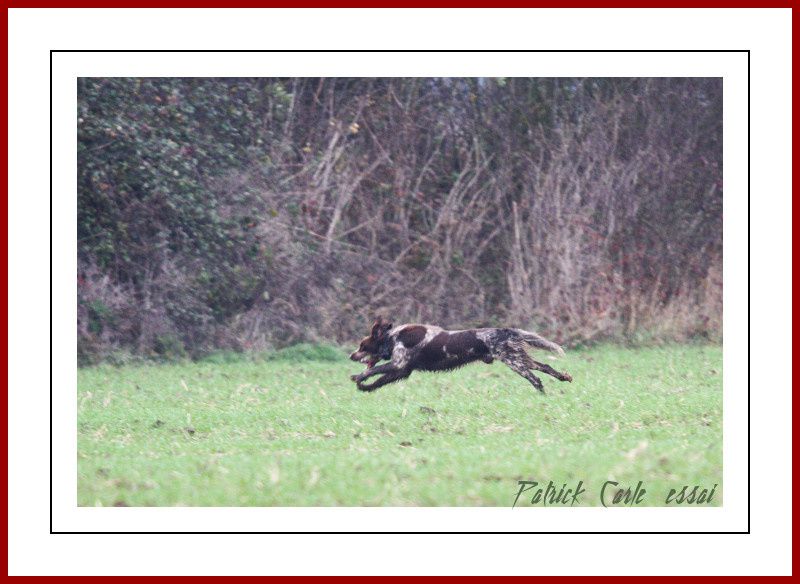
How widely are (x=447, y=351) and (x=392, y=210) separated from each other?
8.42 metres

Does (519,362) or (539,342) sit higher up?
(539,342)

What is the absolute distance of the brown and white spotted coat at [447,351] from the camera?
10195 millimetres

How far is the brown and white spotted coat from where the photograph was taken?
1020cm

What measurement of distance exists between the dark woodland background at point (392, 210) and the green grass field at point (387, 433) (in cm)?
215

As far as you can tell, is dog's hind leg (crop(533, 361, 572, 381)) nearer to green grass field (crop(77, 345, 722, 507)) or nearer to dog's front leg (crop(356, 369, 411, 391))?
green grass field (crop(77, 345, 722, 507))

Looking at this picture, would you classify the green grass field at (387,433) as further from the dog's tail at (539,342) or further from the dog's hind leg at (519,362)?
the dog's tail at (539,342)

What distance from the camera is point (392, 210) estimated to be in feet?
60.3

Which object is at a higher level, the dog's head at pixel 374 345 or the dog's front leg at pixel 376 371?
the dog's head at pixel 374 345

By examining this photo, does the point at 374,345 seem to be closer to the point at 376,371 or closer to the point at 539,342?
the point at 376,371

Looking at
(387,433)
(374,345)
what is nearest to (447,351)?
(374,345)

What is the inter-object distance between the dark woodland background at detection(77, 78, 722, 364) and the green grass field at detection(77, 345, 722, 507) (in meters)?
2.15

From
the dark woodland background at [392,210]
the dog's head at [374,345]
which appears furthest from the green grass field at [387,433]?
the dark woodland background at [392,210]

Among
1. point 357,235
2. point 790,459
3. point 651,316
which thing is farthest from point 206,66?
point 651,316

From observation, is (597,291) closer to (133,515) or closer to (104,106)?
(104,106)
